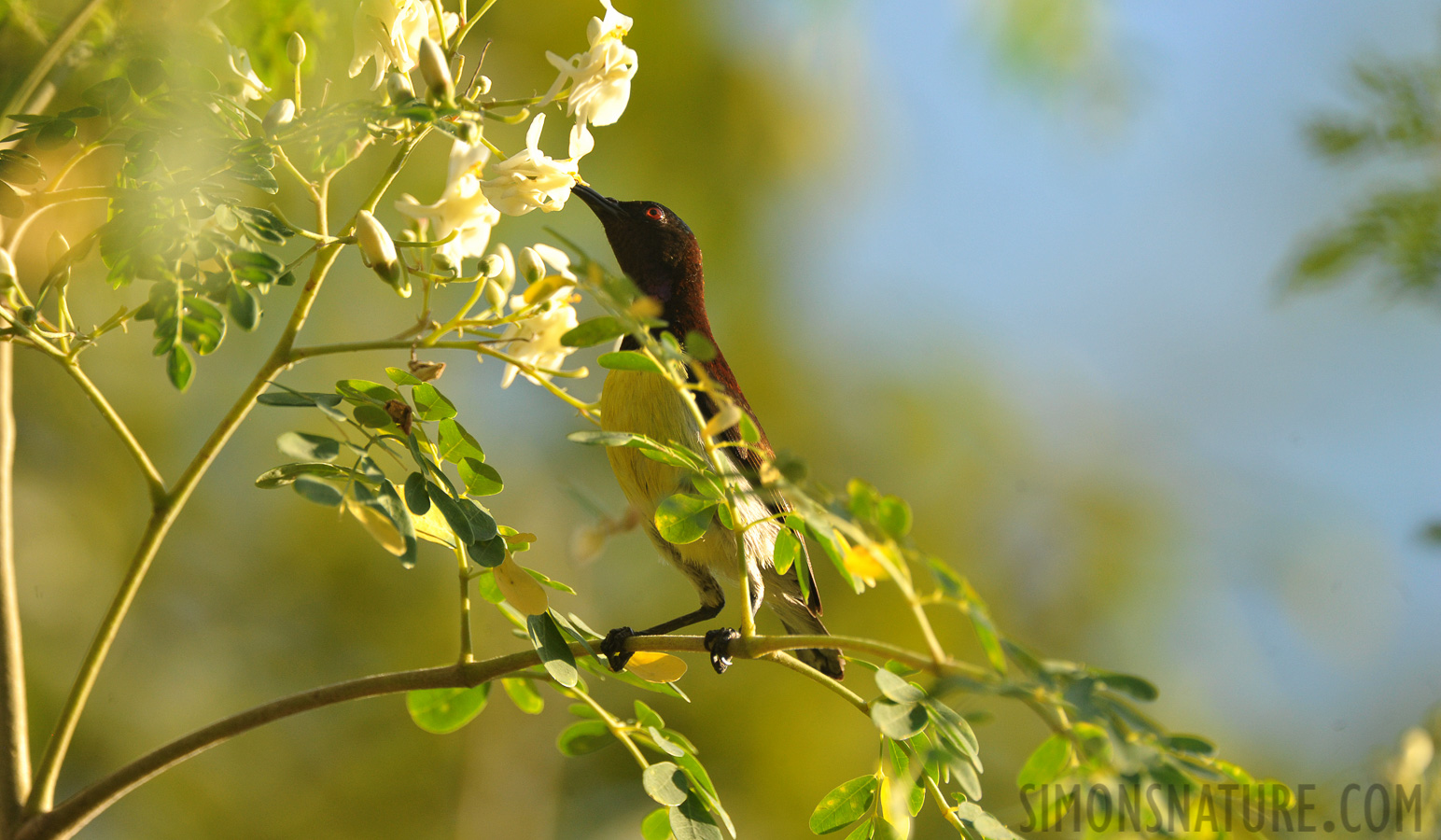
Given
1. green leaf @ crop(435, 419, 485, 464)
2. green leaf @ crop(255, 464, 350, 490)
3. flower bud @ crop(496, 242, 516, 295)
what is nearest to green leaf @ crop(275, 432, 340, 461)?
green leaf @ crop(255, 464, 350, 490)

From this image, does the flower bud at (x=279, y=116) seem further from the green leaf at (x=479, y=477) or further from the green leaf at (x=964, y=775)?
the green leaf at (x=964, y=775)

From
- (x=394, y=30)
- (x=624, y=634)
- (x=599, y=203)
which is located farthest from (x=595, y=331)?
(x=599, y=203)

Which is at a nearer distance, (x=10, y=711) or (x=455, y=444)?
(x=10, y=711)

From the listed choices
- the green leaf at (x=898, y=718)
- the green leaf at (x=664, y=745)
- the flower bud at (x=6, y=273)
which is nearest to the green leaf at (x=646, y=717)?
the green leaf at (x=664, y=745)

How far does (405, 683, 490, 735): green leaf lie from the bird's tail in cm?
76

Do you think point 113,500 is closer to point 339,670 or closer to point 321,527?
point 321,527

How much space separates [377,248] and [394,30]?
23 centimetres

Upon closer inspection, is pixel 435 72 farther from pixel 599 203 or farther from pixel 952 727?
pixel 599 203

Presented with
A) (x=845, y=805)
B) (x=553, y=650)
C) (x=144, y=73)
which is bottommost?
(x=845, y=805)

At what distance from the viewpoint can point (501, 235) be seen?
15.2ft

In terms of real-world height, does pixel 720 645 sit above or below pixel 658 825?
above

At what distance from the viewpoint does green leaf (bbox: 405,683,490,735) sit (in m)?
1.15

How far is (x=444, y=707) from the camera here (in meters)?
1.17

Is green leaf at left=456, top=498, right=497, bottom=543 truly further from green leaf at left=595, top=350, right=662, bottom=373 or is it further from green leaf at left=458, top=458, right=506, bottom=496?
green leaf at left=595, top=350, right=662, bottom=373
